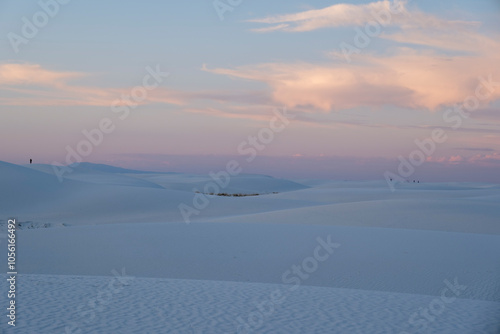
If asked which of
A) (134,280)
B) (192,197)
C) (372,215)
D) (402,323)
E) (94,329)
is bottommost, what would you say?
(402,323)

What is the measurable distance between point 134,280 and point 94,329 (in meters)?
2.10

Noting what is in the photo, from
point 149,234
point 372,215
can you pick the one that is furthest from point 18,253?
point 372,215

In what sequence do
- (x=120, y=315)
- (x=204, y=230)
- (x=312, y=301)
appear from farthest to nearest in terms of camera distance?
(x=204, y=230) → (x=312, y=301) → (x=120, y=315)

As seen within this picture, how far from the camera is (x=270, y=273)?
790 centimetres

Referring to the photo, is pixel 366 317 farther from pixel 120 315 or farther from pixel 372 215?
pixel 372 215

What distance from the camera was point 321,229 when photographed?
11297 millimetres

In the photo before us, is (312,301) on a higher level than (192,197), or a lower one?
lower

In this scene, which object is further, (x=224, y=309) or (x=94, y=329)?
(x=224, y=309)

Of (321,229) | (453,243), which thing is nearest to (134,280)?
(321,229)

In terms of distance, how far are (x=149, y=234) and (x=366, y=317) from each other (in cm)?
650

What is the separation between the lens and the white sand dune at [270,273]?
184 inches

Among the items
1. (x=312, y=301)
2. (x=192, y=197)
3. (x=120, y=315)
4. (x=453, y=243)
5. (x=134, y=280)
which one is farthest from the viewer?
(x=192, y=197)

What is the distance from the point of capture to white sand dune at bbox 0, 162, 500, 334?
468 cm

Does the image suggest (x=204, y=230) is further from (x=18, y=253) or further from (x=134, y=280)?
(x=134, y=280)
